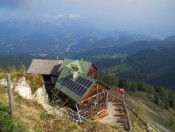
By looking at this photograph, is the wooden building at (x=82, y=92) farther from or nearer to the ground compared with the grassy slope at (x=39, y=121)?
nearer to the ground

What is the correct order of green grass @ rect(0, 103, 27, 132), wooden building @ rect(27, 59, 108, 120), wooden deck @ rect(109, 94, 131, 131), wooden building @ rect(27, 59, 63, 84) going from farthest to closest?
wooden building @ rect(27, 59, 63, 84) → wooden building @ rect(27, 59, 108, 120) → wooden deck @ rect(109, 94, 131, 131) → green grass @ rect(0, 103, 27, 132)

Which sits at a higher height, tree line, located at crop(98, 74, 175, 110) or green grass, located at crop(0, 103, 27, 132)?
green grass, located at crop(0, 103, 27, 132)

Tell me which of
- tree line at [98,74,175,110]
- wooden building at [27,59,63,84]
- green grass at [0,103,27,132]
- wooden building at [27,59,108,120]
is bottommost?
tree line at [98,74,175,110]

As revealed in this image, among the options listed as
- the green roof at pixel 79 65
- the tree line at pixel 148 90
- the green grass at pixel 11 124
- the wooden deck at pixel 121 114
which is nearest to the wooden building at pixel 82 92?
the green roof at pixel 79 65

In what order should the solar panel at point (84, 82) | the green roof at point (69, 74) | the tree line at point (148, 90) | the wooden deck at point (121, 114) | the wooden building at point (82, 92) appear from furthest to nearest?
the tree line at point (148, 90), the solar panel at point (84, 82), the green roof at point (69, 74), the wooden building at point (82, 92), the wooden deck at point (121, 114)

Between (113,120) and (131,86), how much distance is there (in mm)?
94362

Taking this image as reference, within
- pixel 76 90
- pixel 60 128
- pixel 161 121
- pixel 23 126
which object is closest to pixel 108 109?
pixel 76 90

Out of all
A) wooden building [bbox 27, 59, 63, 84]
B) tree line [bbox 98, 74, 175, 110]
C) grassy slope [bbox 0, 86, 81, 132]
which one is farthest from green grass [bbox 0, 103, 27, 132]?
tree line [bbox 98, 74, 175, 110]

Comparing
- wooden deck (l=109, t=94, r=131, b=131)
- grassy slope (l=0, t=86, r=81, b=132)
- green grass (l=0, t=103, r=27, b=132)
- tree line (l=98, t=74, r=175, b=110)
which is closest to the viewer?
green grass (l=0, t=103, r=27, b=132)

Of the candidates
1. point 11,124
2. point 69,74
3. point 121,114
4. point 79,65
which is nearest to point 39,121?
point 11,124

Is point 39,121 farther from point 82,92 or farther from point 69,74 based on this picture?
point 69,74

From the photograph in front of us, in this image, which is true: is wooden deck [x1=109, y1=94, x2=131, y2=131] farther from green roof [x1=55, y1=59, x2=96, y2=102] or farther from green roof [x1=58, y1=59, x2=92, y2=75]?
green roof [x1=58, y1=59, x2=92, y2=75]

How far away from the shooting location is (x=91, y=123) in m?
27.9

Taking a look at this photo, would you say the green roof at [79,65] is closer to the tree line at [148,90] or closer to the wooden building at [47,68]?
the wooden building at [47,68]
